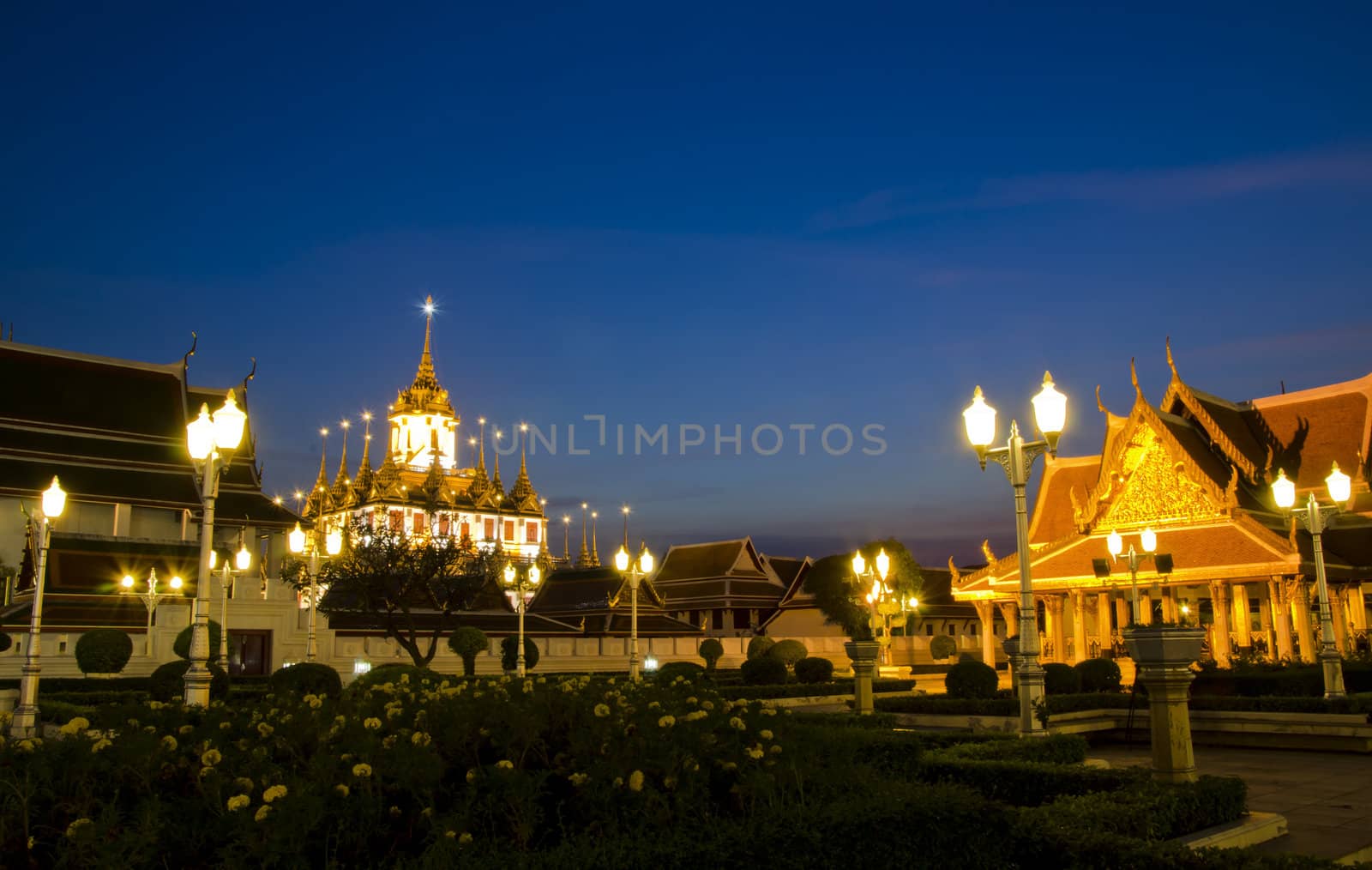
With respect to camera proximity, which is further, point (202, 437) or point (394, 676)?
point (394, 676)

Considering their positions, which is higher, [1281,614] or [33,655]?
[1281,614]

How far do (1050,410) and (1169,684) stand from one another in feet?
12.6

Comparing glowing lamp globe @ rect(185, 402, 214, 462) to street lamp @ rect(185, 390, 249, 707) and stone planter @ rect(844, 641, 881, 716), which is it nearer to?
street lamp @ rect(185, 390, 249, 707)

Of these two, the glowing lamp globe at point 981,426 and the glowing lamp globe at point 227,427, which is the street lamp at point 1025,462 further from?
the glowing lamp globe at point 227,427

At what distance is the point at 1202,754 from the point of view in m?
15.7

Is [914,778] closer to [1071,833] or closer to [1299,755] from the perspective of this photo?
[1071,833]

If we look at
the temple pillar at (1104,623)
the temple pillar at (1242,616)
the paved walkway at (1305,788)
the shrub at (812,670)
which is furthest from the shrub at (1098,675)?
the temple pillar at (1104,623)

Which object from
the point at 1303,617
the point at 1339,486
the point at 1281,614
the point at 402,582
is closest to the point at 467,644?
the point at 402,582

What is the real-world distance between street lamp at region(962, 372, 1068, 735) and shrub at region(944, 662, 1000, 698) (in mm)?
8046

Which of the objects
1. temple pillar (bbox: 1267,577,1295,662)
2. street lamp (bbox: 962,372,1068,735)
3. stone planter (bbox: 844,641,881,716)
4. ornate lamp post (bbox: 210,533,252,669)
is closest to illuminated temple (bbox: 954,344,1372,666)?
temple pillar (bbox: 1267,577,1295,662)

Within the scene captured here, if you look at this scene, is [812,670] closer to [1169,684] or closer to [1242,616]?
[1242,616]

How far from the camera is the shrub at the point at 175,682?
2083 centimetres

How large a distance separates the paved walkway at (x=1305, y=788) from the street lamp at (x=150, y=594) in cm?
2729

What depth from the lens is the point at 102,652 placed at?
27969 mm
